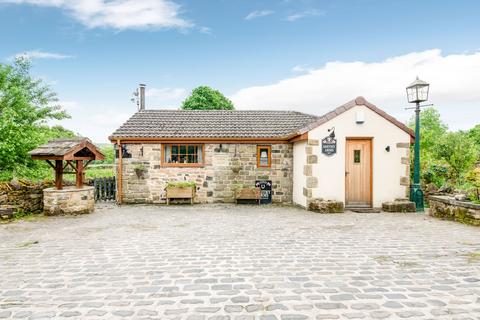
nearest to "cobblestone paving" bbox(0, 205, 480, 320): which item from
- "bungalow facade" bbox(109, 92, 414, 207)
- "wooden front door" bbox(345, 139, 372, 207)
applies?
"wooden front door" bbox(345, 139, 372, 207)

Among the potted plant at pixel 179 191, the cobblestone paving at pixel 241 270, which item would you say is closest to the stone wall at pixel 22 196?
the cobblestone paving at pixel 241 270

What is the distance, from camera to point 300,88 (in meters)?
34.1

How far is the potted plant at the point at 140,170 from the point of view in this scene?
11.3 m

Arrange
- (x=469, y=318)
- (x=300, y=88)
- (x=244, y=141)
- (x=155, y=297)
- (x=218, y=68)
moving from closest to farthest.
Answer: (x=469, y=318) < (x=155, y=297) < (x=244, y=141) < (x=218, y=68) < (x=300, y=88)

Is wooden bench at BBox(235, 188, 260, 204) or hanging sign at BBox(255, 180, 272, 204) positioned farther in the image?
hanging sign at BBox(255, 180, 272, 204)

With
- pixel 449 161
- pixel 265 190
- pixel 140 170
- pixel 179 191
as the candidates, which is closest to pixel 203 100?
pixel 140 170

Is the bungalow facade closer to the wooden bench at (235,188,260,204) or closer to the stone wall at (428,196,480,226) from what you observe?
the wooden bench at (235,188,260,204)

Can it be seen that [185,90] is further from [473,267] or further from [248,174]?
[473,267]

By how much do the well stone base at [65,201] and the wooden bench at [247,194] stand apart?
5.42 metres

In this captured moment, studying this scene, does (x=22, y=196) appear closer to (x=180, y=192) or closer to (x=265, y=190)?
(x=180, y=192)

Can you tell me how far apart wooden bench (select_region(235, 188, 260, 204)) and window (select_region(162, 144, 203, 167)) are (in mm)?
2086

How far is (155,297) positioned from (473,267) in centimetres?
478

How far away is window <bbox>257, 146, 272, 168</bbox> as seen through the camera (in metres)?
11.6

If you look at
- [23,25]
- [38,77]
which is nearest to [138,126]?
[38,77]
